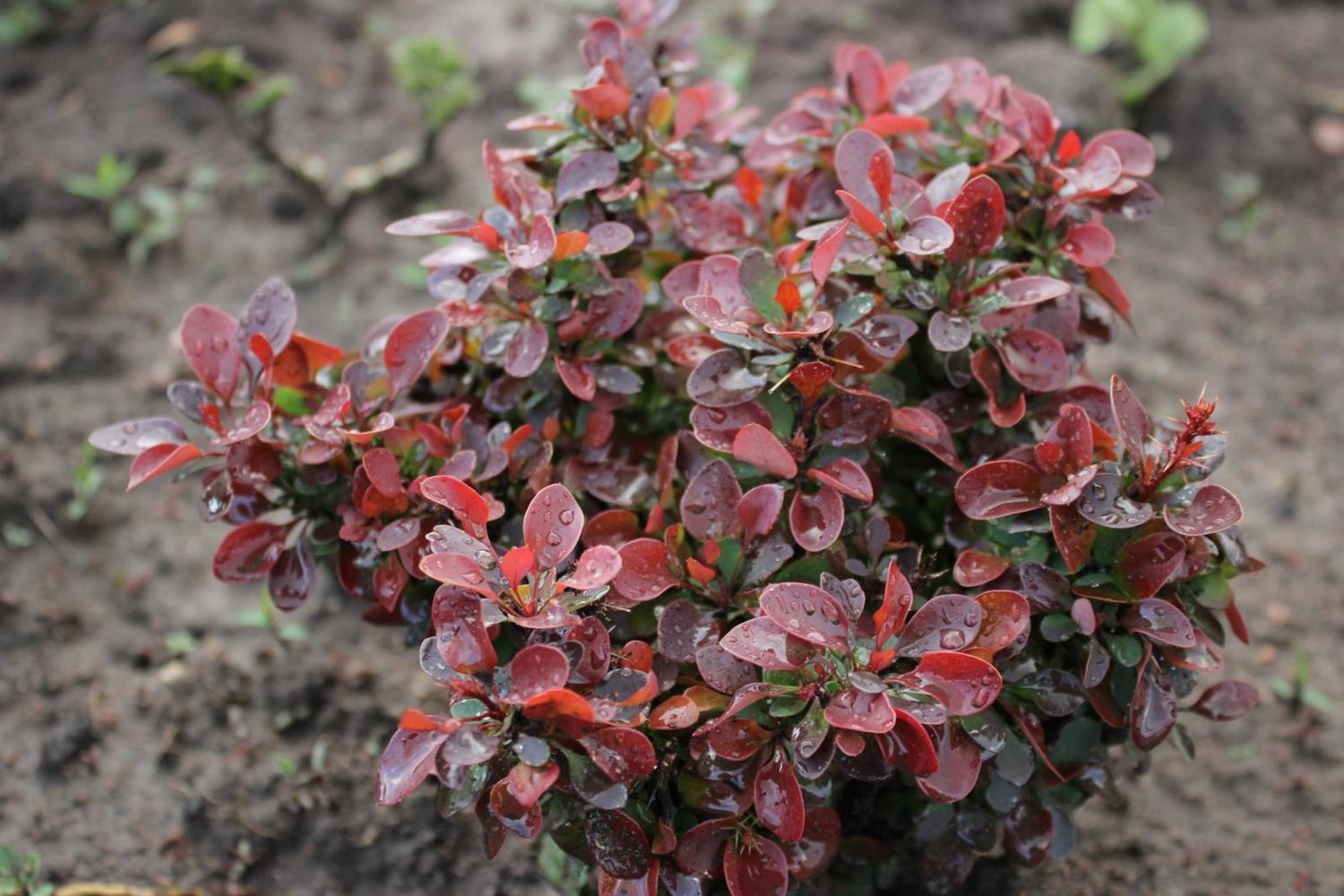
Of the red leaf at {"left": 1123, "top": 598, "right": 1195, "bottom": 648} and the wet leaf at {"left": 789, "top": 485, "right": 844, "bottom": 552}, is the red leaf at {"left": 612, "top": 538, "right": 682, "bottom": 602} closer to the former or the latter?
the wet leaf at {"left": 789, "top": 485, "right": 844, "bottom": 552}

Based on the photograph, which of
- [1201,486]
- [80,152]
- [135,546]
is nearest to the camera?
[1201,486]

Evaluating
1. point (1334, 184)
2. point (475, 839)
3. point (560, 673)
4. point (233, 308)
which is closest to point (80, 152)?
point (233, 308)

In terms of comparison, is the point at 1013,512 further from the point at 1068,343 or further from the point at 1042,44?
the point at 1042,44

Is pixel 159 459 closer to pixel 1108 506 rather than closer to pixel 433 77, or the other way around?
pixel 1108 506

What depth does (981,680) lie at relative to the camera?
133cm

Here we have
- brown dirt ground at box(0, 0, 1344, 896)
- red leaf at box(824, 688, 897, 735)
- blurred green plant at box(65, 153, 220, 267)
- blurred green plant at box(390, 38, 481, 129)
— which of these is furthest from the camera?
blurred green plant at box(390, 38, 481, 129)

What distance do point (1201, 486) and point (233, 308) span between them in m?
2.60

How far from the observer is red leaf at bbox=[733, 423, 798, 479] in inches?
57.7

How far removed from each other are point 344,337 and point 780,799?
209 cm

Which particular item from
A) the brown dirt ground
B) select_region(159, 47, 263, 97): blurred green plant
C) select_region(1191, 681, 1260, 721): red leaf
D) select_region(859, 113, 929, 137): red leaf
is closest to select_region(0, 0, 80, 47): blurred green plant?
the brown dirt ground

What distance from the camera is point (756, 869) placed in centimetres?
146

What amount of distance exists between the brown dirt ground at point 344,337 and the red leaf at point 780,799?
2.77ft

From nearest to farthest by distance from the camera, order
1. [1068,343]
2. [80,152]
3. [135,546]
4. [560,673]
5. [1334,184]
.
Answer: [560,673], [1068,343], [135,546], [80,152], [1334,184]

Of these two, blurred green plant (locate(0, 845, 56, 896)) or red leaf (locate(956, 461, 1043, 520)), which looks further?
blurred green plant (locate(0, 845, 56, 896))
